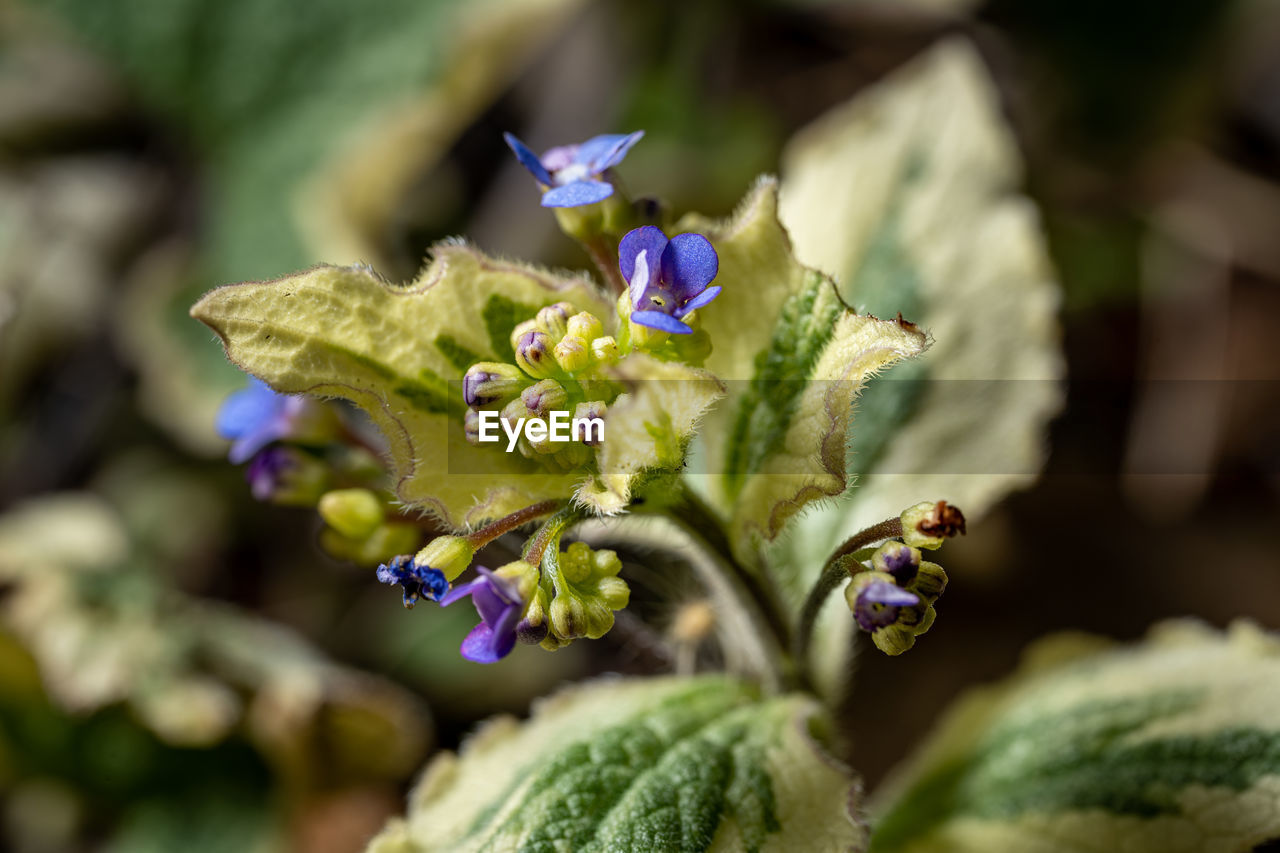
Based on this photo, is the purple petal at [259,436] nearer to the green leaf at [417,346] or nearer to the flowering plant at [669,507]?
the flowering plant at [669,507]

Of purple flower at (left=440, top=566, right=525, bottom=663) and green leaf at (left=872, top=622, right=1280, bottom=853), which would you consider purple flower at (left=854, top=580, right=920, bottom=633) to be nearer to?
purple flower at (left=440, top=566, right=525, bottom=663)

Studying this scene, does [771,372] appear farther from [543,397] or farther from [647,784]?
[647,784]

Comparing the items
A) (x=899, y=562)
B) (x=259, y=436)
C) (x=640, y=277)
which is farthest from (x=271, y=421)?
(x=899, y=562)

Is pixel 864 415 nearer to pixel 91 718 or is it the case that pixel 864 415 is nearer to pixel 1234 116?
pixel 91 718

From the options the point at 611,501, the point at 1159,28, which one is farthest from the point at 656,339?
the point at 1159,28

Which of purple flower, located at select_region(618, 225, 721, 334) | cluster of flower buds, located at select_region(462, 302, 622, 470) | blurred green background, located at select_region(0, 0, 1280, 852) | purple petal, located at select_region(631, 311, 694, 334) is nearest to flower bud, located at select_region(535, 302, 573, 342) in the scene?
cluster of flower buds, located at select_region(462, 302, 622, 470)
